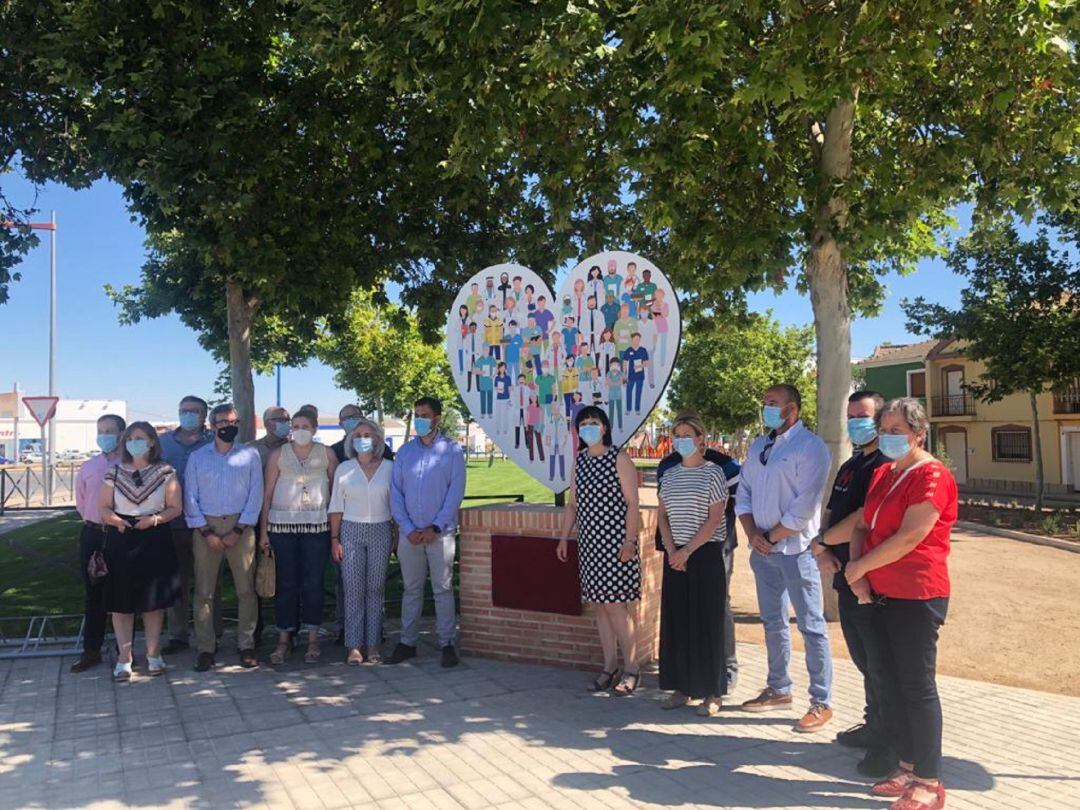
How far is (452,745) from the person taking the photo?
4.66 m

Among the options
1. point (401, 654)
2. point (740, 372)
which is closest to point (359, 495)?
point (401, 654)

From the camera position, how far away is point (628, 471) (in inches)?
217

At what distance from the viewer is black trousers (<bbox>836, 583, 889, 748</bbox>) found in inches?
162

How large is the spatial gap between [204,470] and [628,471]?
3.22 metres

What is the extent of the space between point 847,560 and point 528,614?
2.66m

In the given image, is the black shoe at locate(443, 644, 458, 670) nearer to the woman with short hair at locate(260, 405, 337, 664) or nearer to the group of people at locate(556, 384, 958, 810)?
the woman with short hair at locate(260, 405, 337, 664)

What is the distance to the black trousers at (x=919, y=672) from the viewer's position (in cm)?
379

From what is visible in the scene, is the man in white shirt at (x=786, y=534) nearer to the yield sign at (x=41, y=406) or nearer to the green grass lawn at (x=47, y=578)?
the green grass lawn at (x=47, y=578)

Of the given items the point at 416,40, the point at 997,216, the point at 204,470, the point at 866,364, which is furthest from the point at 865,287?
the point at 866,364

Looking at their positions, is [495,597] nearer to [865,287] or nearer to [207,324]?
[865,287]

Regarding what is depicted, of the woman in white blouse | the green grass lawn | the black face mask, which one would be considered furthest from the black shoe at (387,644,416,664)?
the black face mask

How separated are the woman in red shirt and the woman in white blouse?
12.0 feet

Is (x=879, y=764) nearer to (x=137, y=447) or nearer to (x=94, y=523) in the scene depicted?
(x=137, y=447)

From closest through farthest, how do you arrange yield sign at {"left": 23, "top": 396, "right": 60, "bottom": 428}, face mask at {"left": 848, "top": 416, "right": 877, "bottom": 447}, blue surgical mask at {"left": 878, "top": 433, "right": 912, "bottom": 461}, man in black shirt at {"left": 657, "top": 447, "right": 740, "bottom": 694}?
blue surgical mask at {"left": 878, "top": 433, "right": 912, "bottom": 461} < face mask at {"left": 848, "top": 416, "right": 877, "bottom": 447} < man in black shirt at {"left": 657, "top": 447, "right": 740, "bottom": 694} < yield sign at {"left": 23, "top": 396, "right": 60, "bottom": 428}
